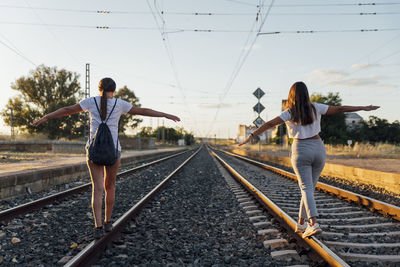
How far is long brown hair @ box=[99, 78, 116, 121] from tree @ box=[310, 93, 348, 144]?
135ft

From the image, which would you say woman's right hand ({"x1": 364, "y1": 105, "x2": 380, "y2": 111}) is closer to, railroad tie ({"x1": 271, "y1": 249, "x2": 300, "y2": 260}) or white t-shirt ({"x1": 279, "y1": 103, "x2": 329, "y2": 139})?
white t-shirt ({"x1": 279, "y1": 103, "x2": 329, "y2": 139})

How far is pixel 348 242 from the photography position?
12.2 feet

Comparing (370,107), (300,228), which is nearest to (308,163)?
(300,228)

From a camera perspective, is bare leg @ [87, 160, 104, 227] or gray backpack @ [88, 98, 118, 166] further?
bare leg @ [87, 160, 104, 227]

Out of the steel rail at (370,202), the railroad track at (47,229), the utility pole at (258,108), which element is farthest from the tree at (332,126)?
the railroad track at (47,229)

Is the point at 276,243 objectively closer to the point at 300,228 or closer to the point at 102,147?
the point at 300,228

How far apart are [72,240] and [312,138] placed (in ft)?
10.7

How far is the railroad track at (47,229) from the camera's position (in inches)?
135

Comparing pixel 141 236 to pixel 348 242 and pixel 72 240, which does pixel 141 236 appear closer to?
pixel 72 240

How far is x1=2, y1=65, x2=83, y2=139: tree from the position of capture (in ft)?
162

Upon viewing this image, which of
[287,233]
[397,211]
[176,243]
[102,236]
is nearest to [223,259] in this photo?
[176,243]

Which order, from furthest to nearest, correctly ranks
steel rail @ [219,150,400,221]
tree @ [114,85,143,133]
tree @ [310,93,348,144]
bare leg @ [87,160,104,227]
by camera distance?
tree @ [114,85,143,133] → tree @ [310,93,348,144] → steel rail @ [219,150,400,221] → bare leg @ [87,160,104,227]

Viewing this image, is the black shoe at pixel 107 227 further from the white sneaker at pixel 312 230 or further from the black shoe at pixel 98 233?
the white sneaker at pixel 312 230

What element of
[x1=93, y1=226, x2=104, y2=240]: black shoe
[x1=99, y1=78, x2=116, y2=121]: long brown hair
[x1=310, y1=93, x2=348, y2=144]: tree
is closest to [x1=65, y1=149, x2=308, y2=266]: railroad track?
[x1=93, y1=226, x2=104, y2=240]: black shoe
